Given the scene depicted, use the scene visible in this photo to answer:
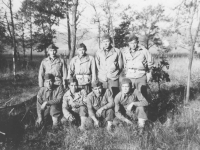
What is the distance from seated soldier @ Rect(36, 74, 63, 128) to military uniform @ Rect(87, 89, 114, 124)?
761mm

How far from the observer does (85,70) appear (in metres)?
4.94

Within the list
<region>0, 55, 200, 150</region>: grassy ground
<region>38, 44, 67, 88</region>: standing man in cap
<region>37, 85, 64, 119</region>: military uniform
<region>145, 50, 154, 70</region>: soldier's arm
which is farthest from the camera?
<region>38, 44, 67, 88</region>: standing man in cap

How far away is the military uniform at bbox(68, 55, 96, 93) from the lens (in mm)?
4926

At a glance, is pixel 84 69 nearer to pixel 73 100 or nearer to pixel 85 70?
pixel 85 70

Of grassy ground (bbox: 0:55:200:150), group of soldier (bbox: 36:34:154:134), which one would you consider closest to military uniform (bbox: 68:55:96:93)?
group of soldier (bbox: 36:34:154:134)

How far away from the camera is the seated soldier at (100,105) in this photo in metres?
4.30

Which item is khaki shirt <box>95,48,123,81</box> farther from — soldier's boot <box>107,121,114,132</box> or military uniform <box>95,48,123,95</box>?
soldier's boot <box>107,121,114,132</box>

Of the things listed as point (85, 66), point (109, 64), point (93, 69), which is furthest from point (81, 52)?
point (109, 64)

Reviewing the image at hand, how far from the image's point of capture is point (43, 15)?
82.5 feet

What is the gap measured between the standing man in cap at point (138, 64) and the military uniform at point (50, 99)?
173cm

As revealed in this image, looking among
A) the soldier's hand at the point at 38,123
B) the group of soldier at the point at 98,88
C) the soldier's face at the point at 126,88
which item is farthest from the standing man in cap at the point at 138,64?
the soldier's hand at the point at 38,123

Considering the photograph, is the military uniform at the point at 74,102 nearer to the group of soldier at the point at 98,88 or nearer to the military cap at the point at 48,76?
the group of soldier at the point at 98,88

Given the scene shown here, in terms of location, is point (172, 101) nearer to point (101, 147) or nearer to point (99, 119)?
point (99, 119)

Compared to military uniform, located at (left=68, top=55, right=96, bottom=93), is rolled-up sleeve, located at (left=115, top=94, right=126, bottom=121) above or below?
below
